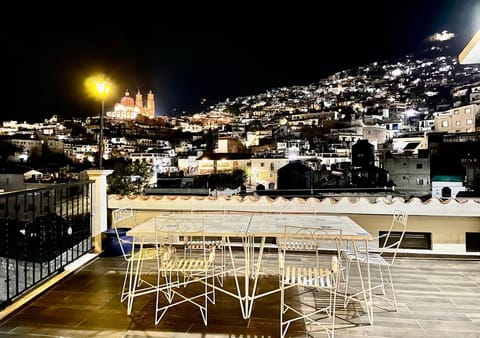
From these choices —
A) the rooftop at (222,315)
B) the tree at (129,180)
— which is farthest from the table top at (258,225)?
the tree at (129,180)

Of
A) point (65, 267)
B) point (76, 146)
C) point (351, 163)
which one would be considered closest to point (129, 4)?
point (65, 267)

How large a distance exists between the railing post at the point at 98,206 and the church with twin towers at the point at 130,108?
86.2 meters

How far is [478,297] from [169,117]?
8666cm

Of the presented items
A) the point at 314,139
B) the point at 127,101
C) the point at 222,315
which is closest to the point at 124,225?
the point at 222,315

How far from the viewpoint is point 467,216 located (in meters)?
4.46

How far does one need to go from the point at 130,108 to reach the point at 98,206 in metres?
92.5

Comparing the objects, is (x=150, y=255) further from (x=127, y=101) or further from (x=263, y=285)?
(x=127, y=101)

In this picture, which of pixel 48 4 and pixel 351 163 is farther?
pixel 351 163

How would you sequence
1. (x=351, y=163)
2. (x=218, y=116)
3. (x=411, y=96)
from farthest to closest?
1. (x=218, y=116)
2. (x=411, y=96)
3. (x=351, y=163)

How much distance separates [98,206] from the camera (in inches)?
183

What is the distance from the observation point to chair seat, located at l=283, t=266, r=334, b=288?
7.71ft

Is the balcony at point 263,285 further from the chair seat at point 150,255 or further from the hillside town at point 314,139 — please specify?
the hillside town at point 314,139

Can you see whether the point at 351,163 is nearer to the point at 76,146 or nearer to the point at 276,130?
the point at 276,130

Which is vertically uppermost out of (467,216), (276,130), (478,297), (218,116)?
(218,116)
